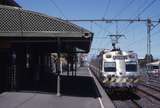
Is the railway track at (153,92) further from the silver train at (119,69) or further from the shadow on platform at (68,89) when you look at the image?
the shadow on platform at (68,89)

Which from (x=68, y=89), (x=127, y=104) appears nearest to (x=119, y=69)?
(x=127, y=104)

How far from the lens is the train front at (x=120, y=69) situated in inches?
1070

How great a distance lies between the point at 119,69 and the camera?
28016 millimetres

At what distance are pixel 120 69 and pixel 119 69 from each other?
6 centimetres

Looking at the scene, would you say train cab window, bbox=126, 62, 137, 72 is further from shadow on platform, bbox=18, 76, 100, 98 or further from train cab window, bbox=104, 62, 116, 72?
shadow on platform, bbox=18, 76, 100, 98

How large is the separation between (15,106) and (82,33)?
612 centimetres

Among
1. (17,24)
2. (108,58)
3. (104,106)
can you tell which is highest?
(17,24)

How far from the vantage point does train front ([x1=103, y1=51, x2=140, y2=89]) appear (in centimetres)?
2717

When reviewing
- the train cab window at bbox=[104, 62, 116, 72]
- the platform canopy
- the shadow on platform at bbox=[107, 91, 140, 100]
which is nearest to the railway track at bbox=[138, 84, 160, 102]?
the shadow on platform at bbox=[107, 91, 140, 100]

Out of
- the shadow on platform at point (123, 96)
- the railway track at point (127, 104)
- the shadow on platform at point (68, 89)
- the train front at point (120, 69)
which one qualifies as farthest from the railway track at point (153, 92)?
the shadow on platform at point (68, 89)

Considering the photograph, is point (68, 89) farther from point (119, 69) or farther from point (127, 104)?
point (127, 104)

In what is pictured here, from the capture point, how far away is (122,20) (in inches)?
1465

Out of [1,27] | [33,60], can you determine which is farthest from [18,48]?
[33,60]

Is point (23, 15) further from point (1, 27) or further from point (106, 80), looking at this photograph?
Result: point (106, 80)
